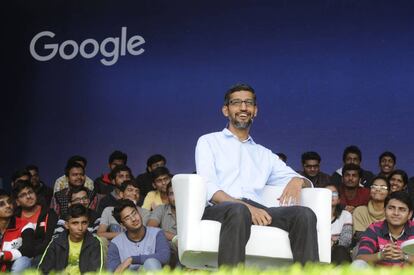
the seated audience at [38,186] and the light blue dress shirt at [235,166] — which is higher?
the seated audience at [38,186]

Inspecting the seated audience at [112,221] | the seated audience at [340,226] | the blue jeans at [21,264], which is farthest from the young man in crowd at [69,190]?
the seated audience at [340,226]

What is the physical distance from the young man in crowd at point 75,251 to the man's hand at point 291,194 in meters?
2.08

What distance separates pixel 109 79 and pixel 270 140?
2025mm

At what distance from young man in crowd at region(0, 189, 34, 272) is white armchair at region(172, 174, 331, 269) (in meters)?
2.41

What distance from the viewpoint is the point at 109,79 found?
10961mm

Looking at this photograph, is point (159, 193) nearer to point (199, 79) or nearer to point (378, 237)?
point (199, 79)

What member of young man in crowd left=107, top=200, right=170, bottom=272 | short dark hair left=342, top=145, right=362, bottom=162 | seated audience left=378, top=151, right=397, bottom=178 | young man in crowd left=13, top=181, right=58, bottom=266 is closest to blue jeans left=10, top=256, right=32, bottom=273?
young man in crowd left=13, top=181, right=58, bottom=266

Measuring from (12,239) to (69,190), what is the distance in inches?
48.7

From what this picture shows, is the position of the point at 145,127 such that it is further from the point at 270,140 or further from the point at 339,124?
the point at 339,124

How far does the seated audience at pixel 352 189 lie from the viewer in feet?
29.2

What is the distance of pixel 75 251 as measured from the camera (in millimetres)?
7664

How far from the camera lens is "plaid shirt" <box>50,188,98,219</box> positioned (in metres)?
9.04

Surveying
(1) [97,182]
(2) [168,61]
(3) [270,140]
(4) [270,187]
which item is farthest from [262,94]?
(4) [270,187]

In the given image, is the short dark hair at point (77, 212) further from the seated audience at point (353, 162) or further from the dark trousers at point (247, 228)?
the seated audience at point (353, 162)
